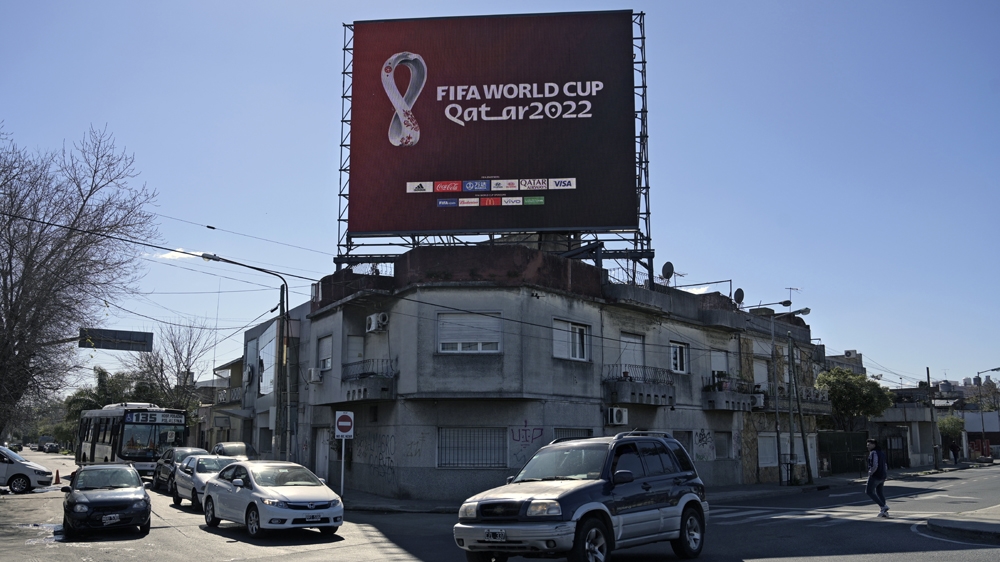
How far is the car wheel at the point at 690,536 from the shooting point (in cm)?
1152

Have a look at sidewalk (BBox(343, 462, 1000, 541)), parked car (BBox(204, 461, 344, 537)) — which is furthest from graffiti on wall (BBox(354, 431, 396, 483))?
parked car (BBox(204, 461, 344, 537))

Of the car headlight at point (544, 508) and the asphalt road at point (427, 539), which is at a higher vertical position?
the car headlight at point (544, 508)

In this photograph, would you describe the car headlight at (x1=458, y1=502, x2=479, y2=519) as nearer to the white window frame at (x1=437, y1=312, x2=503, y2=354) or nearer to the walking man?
the walking man

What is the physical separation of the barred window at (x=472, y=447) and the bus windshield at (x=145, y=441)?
1478 centimetres

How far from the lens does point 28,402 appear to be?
88.0 feet

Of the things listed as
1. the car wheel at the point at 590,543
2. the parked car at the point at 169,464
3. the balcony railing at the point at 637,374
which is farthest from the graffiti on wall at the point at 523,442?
the car wheel at the point at 590,543

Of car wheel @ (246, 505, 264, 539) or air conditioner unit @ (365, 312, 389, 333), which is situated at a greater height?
air conditioner unit @ (365, 312, 389, 333)

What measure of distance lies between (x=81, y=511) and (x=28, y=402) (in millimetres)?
14140

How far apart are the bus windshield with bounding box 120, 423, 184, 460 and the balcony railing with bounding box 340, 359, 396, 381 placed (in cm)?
1087

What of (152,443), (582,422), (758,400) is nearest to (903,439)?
(758,400)

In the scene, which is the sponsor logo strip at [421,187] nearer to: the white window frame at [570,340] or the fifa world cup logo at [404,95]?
the fifa world cup logo at [404,95]

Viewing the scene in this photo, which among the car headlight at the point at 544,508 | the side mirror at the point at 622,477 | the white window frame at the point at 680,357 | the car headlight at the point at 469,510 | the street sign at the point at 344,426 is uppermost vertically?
the white window frame at the point at 680,357

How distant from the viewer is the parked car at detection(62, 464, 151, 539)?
15.2m

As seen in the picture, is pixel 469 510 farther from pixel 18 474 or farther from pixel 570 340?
pixel 18 474
